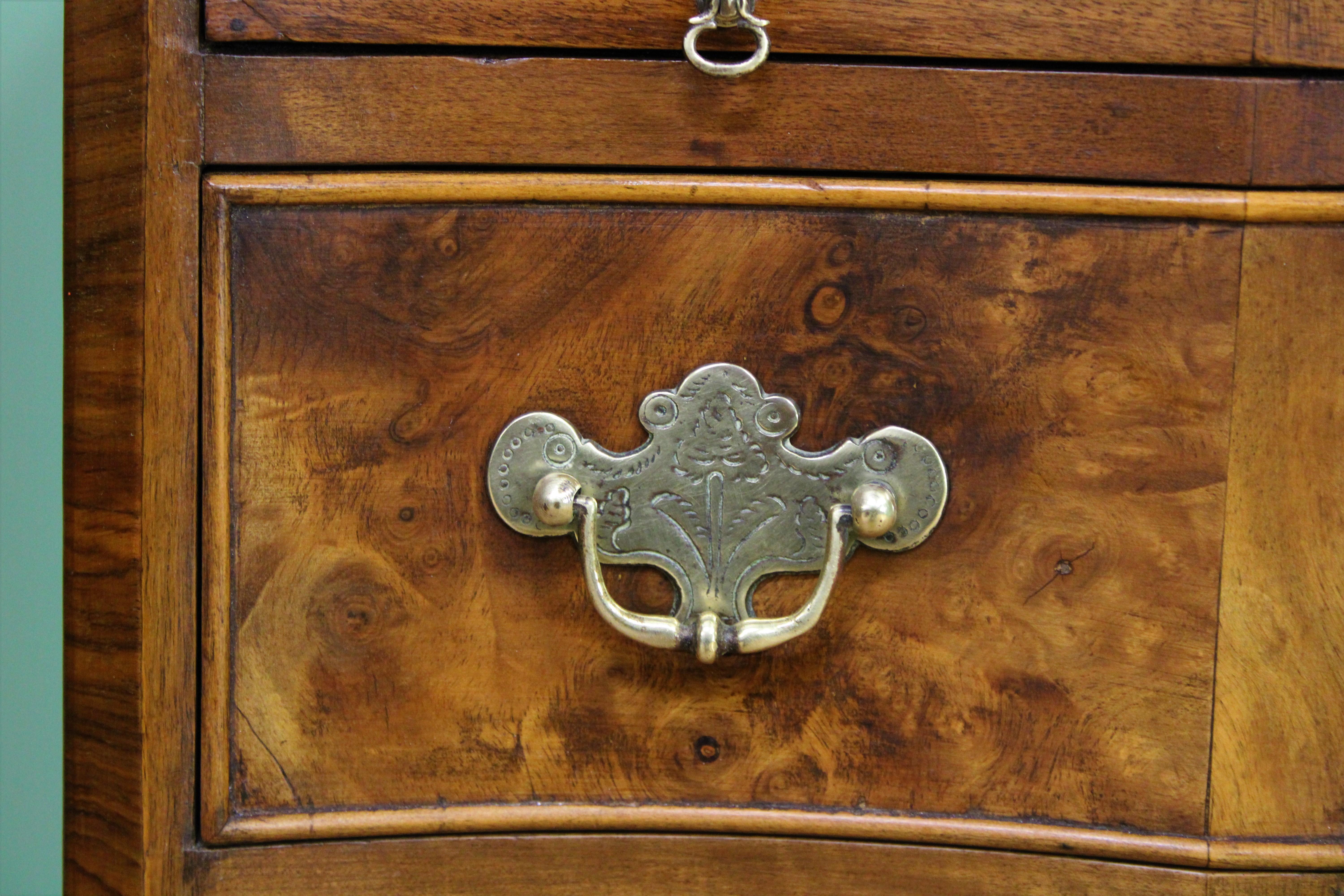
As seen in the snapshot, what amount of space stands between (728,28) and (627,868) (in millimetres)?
362

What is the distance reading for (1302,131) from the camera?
0.43 metres

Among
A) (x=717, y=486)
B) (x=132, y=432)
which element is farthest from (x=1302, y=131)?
(x=132, y=432)

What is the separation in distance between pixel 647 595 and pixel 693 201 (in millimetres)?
169

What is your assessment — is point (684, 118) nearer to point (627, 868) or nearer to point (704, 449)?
point (704, 449)

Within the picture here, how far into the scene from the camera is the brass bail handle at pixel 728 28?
1.37 ft

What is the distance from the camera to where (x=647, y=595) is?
47 centimetres

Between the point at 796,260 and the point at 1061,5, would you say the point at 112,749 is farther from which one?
the point at 1061,5

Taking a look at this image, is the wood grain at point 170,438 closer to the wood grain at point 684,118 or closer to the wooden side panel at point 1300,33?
the wood grain at point 684,118

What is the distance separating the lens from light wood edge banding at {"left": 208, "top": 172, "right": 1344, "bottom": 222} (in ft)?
1.42

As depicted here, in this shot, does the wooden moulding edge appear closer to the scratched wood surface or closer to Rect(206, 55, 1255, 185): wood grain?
the scratched wood surface
